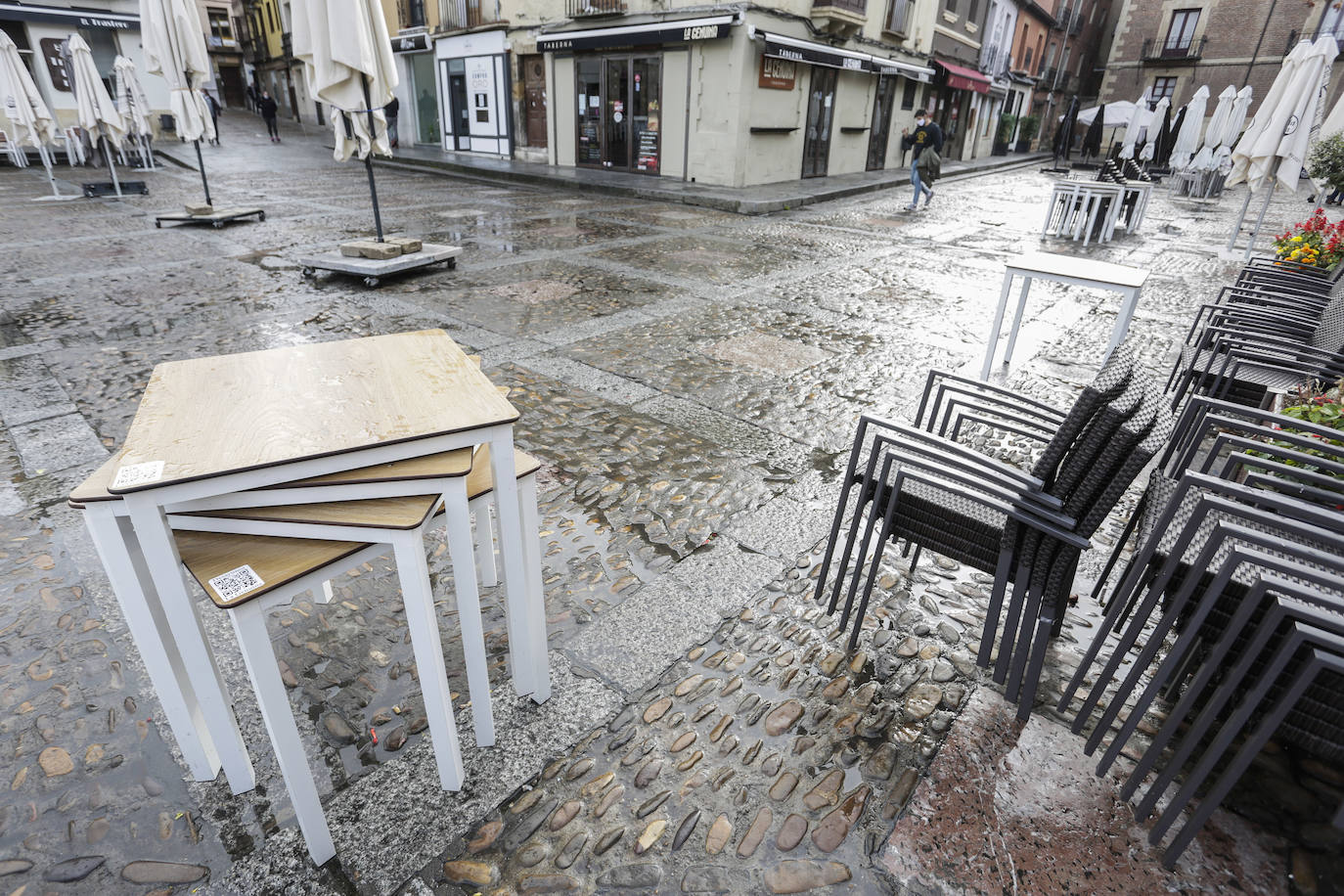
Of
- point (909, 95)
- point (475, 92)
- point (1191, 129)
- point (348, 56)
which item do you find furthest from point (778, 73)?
point (1191, 129)

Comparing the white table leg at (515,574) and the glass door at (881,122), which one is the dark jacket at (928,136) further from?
the white table leg at (515,574)

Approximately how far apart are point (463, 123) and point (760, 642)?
22.7 metres

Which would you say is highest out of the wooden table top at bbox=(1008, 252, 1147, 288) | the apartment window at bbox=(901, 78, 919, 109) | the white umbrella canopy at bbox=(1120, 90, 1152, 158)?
the apartment window at bbox=(901, 78, 919, 109)

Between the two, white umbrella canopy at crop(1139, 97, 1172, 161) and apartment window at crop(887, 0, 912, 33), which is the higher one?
apartment window at crop(887, 0, 912, 33)

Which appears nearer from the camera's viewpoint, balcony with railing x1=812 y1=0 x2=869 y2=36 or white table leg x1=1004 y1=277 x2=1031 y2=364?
white table leg x1=1004 y1=277 x2=1031 y2=364

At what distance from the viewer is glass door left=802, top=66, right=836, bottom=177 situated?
16984mm

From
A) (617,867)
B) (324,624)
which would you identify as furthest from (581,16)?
(617,867)

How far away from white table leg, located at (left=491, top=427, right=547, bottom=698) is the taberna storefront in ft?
48.1

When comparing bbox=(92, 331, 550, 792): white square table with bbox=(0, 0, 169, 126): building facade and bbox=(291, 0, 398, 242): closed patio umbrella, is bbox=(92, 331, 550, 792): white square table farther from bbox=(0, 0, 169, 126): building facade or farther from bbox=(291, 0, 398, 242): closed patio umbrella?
bbox=(0, 0, 169, 126): building facade

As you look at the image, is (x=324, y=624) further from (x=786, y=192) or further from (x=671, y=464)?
(x=786, y=192)

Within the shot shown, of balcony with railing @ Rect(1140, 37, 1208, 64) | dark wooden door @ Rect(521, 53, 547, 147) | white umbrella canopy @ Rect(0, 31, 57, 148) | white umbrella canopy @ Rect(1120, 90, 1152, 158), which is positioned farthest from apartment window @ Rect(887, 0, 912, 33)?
balcony with railing @ Rect(1140, 37, 1208, 64)

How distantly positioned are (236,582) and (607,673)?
4.14 ft

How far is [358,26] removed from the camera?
19.5 ft

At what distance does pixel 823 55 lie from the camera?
618 inches
